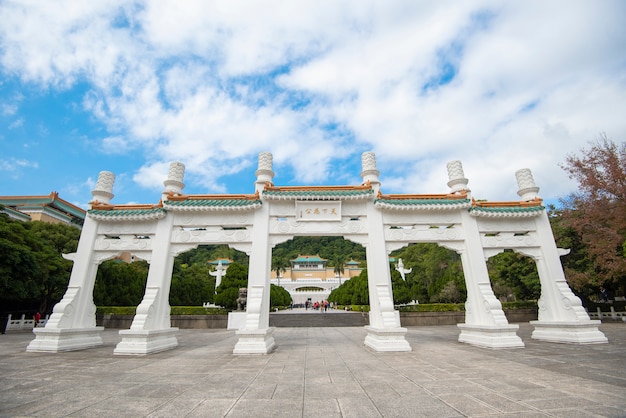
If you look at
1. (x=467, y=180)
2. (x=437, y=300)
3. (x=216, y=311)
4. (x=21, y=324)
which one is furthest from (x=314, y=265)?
(x=467, y=180)

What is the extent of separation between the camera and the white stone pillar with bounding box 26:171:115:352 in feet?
23.5

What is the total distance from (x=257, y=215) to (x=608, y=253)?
14.7 metres

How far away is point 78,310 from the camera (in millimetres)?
7758

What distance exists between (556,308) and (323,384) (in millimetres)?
7596

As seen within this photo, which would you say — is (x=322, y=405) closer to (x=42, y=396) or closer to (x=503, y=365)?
(x=42, y=396)

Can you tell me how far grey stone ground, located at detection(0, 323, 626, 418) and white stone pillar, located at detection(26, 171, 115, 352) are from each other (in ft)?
2.49

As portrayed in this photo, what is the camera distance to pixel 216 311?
1689 centimetres

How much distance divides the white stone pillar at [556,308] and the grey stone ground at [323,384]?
1096mm

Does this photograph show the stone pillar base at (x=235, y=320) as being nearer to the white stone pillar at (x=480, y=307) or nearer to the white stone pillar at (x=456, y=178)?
the white stone pillar at (x=480, y=307)

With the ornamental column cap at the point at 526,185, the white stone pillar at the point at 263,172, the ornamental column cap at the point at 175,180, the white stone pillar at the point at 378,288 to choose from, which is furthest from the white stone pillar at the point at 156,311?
the ornamental column cap at the point at 526,185

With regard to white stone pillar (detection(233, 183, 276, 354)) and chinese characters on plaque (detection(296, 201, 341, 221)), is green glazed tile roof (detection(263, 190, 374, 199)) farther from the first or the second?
white stone pillar (detection(233, 183, 276, 354))

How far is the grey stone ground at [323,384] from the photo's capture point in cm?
301

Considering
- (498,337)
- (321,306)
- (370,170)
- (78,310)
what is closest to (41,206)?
(78,310)

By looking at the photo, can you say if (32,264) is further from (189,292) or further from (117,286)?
(189,292)
